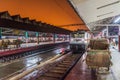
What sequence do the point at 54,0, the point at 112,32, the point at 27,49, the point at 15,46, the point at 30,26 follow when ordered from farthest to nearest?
the point at 112,32 → the point at 27,49 → the point at 15,46 → the point at 30,26 → the point at 54,0

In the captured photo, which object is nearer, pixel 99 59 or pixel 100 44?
pixel 99 59

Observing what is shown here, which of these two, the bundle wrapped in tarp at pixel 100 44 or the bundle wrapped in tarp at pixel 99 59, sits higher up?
the bundle wrapped in tarp at pixel 100 44

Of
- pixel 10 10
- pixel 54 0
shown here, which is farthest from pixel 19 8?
pixel 54 0

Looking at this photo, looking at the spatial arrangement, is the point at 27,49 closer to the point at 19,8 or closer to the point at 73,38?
the point at 73,38

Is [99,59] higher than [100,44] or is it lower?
lower

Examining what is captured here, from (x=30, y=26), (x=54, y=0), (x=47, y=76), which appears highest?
(x=54, y=0)

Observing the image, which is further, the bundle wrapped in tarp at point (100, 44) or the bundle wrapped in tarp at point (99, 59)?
the bundle wrapped in tarp at point (100, 44)

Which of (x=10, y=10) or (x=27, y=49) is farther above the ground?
(x=10, y=10)

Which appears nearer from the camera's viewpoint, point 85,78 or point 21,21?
point 85,78

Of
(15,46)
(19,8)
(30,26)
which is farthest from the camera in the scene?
(15,46)

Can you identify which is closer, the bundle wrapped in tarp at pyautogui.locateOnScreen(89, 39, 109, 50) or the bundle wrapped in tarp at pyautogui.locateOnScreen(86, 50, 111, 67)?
the bundle wrapped in tarp at pyautogui.locateOnScreen(86, 50, 111, 67)

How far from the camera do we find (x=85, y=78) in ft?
21.6

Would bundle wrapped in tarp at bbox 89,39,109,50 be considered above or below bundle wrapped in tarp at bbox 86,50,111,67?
above

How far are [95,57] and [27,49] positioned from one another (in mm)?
10959
